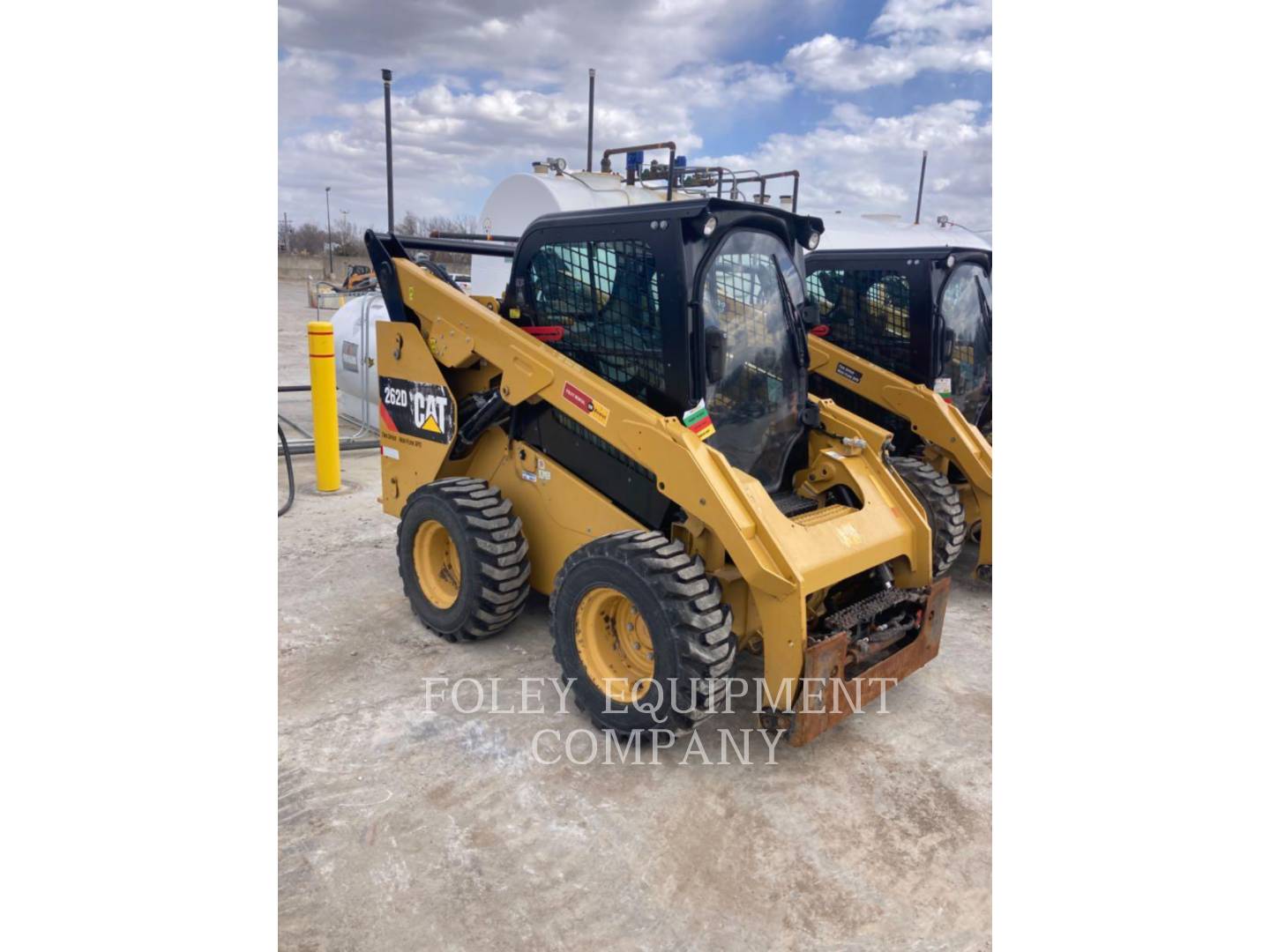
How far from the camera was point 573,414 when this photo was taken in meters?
3.77

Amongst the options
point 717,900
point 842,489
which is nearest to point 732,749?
point 717,900

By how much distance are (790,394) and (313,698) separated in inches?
104

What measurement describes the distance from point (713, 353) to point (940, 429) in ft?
8.46

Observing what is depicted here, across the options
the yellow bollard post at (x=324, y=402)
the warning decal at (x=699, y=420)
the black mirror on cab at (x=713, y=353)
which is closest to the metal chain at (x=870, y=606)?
the warning decal at (x=699, y=420)

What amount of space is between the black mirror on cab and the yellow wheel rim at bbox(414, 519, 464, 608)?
1730mm

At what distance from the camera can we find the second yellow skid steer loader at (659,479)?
10.5 feet

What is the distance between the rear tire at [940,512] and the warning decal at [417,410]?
2.75 meters

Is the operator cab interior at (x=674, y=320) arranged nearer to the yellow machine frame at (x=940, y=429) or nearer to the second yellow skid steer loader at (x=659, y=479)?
the second yellow skid steer loader at (x=659, y=479)

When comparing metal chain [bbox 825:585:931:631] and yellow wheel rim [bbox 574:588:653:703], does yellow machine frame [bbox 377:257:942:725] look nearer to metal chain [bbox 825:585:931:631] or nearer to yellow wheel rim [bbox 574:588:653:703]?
metal chain [bbox 825:585:931:631]

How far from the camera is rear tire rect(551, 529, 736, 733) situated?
312cm

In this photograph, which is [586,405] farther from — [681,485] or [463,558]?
[463,558]

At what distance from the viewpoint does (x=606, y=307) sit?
383 centimetres

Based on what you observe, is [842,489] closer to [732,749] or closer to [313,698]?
[732,749]

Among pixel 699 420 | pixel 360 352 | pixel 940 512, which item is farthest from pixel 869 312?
pixel 360 352
